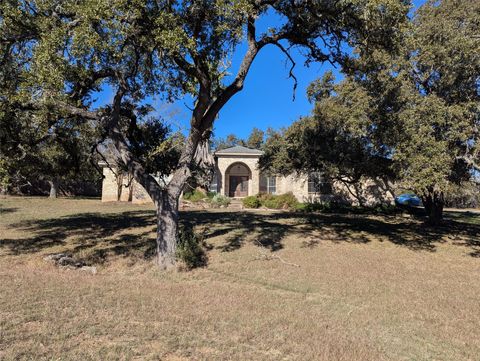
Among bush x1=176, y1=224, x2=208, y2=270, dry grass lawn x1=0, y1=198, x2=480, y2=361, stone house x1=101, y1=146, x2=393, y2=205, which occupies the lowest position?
dry grass lawn x1=0, y1=198, x2=480, y2=361

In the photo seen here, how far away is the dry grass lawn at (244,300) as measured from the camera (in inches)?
167

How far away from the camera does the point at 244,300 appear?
6.35 m

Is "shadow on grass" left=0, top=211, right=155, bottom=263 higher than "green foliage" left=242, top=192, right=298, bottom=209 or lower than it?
lower

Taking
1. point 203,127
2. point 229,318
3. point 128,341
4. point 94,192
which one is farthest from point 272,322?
point 94,192

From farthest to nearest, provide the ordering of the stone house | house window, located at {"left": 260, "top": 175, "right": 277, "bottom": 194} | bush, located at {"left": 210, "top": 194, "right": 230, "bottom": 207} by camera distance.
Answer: house window, located at {"left": 260, "top": 175, "right": 277, "bottom": 194} < the stone house < bush, located at {"left": 210, "top": 194, "right": 230, "bottom": 207}

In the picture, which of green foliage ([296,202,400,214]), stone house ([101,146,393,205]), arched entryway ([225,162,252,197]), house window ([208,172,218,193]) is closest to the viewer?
green foliage ([296,202,400,214])

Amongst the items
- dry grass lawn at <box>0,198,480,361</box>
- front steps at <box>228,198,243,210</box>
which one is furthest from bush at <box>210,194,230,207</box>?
dry grass lawn at <box>0,198,480,361</box>

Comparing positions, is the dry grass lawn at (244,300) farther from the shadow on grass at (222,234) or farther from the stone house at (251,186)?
the stone house at (251,186)

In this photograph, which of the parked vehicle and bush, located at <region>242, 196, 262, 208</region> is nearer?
bush, located at <region>242, 196, 262, 208</region>

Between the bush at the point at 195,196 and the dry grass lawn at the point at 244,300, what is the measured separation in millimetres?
12126

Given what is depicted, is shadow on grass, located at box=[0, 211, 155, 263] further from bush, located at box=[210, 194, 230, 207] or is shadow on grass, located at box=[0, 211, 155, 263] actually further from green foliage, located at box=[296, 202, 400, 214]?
green foliage, located at box=[296, 202, 400, 214]

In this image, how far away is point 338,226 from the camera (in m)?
15.7

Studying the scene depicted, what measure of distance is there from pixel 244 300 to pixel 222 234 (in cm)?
626

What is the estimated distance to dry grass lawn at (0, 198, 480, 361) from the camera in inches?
167
